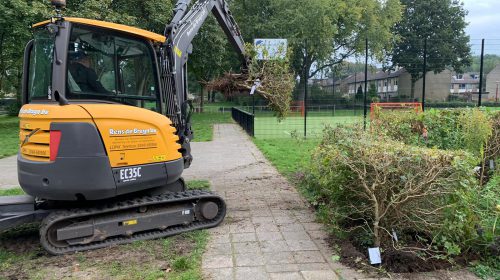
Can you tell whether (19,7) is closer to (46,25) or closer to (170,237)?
(46,25)

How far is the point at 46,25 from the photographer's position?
13.9ft

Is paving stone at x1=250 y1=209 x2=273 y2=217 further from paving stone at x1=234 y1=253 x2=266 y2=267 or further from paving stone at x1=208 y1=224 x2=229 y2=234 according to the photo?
paving stone at x1=234 y1=253 x2=266 y2=267

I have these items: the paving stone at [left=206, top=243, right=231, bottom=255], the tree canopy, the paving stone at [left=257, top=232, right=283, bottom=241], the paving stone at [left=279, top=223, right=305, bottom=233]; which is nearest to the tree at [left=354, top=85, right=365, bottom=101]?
the tree canopy

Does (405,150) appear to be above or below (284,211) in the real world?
above

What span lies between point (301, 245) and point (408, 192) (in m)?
1.36

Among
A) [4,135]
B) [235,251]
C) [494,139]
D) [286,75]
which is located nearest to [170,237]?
[235,251]

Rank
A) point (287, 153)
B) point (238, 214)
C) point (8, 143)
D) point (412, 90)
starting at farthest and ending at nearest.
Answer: point (412, 90) < point (8, 143) < point (287, 153) < point (238, 214)

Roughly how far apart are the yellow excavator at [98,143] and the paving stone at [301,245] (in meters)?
1.06

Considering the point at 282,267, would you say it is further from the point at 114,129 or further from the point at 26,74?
the point at 26,74

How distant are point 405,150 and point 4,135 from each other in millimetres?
17447

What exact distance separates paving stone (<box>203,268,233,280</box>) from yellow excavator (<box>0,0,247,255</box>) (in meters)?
1.07

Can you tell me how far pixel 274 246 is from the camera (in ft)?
14.7

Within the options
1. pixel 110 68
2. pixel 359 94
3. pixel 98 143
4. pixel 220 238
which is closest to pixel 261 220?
pixel 220 238

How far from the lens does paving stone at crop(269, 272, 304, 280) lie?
369 cm
